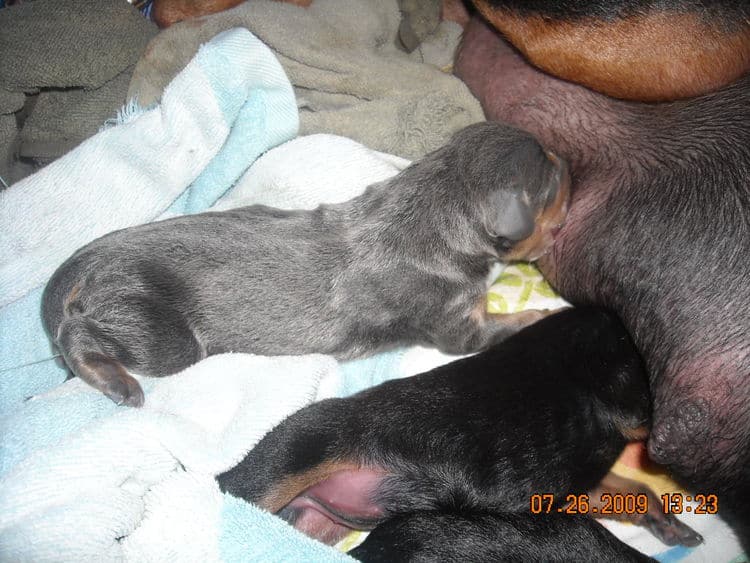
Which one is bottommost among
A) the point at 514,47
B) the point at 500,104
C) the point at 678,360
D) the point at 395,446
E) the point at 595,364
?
the point at 395,446

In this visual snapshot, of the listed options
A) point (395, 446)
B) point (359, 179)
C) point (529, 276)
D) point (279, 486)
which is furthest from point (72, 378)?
point (529, 276)

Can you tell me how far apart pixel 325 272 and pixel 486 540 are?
0.97m

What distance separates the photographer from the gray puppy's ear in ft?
7.55

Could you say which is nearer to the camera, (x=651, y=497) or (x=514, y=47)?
(x=651, y=497)

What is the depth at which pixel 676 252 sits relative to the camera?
7.07ft

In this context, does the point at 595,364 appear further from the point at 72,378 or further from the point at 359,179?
the point at 72,378

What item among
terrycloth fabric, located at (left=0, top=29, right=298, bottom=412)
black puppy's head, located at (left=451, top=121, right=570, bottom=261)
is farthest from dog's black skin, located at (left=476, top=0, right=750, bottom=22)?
terrycloth fabric, located at (left=0, top=29, right=298, bottom=412)

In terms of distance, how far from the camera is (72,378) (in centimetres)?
230

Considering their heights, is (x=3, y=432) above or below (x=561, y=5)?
below

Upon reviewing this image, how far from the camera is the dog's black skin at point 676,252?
2041mm

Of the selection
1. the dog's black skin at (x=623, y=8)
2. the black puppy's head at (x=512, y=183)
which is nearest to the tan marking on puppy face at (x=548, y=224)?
the black puppy's head at (x=512, y=183)

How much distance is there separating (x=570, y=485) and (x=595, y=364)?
1.34 feet

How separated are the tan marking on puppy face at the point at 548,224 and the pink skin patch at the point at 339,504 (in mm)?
968
